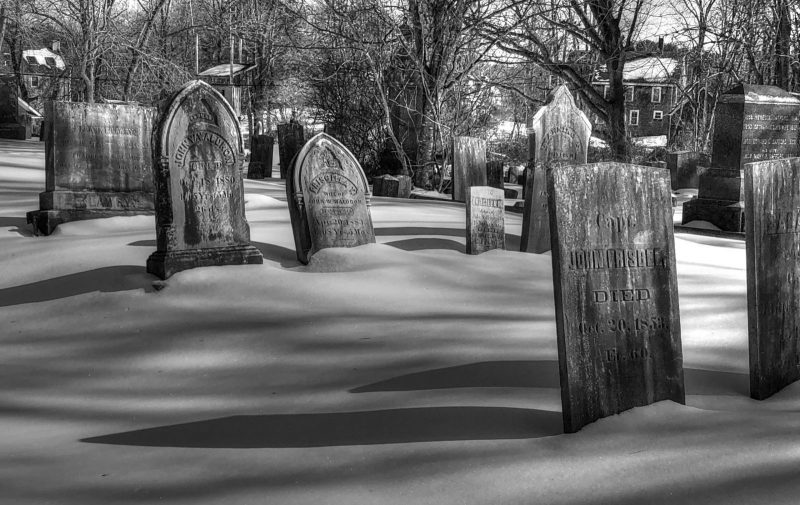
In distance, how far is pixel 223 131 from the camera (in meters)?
7.16

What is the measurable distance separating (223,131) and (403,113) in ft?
39.1

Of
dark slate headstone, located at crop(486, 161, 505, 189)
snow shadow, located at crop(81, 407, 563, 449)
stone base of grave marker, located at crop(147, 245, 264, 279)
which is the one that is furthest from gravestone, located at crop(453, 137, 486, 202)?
snow shadow, located at crop(81, 407, 563, 449)

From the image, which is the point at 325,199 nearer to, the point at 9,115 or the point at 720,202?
the point at 720,202

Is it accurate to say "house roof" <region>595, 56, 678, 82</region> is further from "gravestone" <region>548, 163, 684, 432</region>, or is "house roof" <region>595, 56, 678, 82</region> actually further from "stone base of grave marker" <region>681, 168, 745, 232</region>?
"gravestone" <region>548, 163, 684, 432</region>

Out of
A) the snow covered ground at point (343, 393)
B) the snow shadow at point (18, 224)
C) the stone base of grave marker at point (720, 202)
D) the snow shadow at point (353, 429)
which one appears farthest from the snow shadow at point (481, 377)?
the stone base of grave marker at point (720, 202)

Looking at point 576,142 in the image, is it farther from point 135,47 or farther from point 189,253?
point 135,47

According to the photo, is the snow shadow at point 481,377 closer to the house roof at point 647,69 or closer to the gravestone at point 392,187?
the gravestone at point 392,187

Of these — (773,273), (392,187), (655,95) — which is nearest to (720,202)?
(392,187)

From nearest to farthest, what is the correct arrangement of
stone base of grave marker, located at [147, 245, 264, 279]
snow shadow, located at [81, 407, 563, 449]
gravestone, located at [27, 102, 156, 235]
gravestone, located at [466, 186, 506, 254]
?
snow shadow, located at [81, 407, 563, 449] → stone base of grave marker, located at [147, 245, 264, 279] → gravestone, located at [466, 186, 506, 254] → gravestone, located at [27, 102, 156, 235]

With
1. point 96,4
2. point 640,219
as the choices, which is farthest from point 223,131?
point 96,4

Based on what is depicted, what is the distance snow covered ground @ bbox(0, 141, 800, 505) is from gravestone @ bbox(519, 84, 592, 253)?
134 centimetres

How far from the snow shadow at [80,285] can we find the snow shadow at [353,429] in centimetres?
294

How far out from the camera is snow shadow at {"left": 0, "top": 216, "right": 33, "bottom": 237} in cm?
923

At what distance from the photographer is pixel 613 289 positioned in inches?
142
